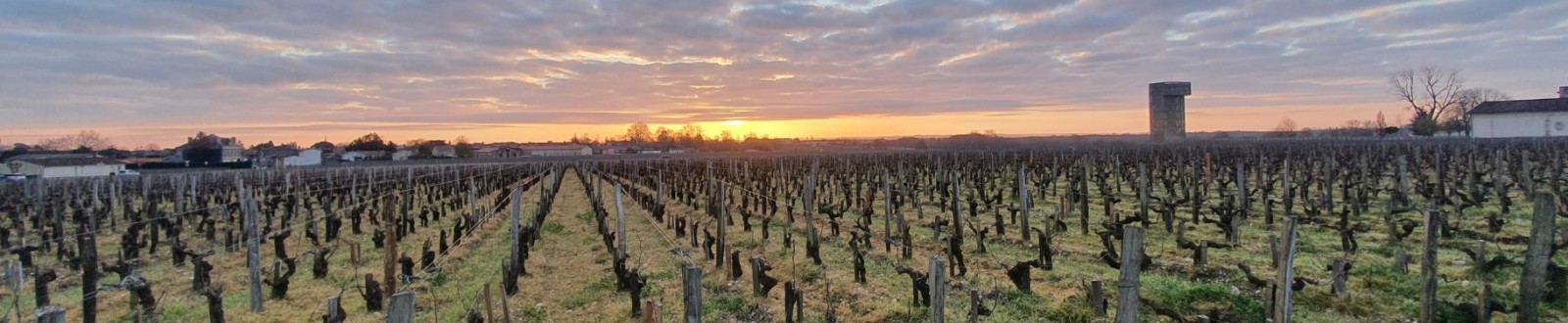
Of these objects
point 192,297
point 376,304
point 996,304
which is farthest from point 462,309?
→ point 996,304

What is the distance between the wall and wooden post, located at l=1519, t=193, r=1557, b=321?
59.2 meters

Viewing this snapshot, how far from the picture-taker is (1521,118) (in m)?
51.5

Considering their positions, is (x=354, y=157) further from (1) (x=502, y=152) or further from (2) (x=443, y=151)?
(1) (x=502, y=152)

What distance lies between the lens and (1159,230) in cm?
1298

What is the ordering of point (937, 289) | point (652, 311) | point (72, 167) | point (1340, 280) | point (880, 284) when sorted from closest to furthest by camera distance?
point (652, 311)
point (937, 289)
point (1340, 280)
point (880, 284)
point (72, 167)

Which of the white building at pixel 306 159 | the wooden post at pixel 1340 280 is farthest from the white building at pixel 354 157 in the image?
the wooden post at pixel 1340 280

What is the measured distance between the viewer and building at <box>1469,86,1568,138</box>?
49219 millimetres

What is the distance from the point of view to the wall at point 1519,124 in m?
49.1

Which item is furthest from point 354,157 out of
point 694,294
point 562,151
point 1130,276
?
point 1130,276

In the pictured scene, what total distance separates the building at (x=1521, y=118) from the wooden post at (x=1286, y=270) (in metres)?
60.4

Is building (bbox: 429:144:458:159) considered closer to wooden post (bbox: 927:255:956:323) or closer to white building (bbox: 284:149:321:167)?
white building (bbox: 284:149:321:167)

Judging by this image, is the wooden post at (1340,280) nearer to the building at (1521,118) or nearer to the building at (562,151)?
the building at (1521,118)

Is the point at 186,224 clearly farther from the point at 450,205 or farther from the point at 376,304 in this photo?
the point at 376,304

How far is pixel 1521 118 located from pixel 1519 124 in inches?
17.3
